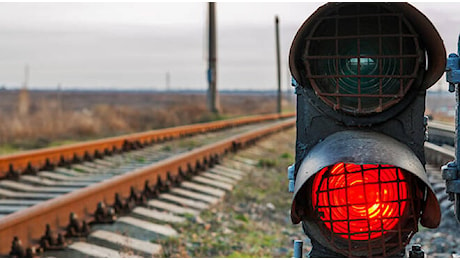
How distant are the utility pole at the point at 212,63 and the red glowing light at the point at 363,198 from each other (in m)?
27.6

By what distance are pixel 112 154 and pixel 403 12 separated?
10.1 meters

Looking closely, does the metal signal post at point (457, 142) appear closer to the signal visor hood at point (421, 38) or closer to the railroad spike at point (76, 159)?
the signal visor hood at point (421, 38)

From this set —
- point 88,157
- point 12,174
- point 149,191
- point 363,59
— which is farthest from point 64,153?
point 363,59

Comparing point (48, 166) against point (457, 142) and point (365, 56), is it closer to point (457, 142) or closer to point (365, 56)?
→ point (457, 142)

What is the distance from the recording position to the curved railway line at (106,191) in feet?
17.2

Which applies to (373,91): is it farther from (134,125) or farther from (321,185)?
(134,125)

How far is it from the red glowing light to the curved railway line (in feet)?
9.84

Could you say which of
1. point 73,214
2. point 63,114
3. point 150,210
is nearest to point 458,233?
point 150,210

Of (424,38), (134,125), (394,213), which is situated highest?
(424,38)

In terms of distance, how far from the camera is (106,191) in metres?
6.62

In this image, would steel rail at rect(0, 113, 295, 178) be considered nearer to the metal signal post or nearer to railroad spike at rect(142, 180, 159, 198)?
railroad spike at rect(142, 180, 159, 198)

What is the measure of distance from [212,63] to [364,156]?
2845 centimetres

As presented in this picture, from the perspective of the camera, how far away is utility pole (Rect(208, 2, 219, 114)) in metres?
29.7

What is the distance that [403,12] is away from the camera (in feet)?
7.78
